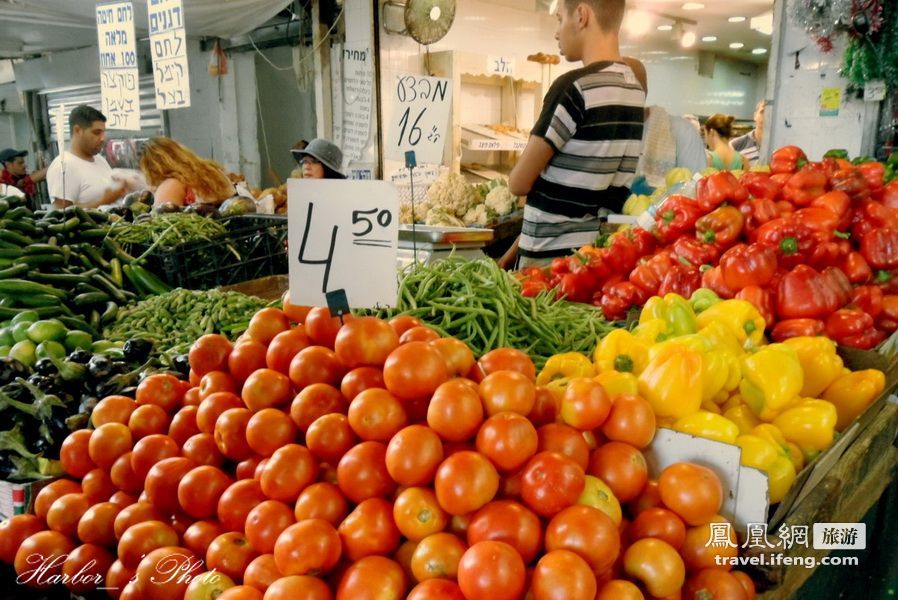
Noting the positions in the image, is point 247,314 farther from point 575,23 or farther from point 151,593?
point 575,23

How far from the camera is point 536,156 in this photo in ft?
10.8

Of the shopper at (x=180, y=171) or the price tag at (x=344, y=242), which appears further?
the shopper at (x=180, y=171)

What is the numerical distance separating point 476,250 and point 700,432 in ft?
9.25

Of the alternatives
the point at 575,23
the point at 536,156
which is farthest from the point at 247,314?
the point at 575,23

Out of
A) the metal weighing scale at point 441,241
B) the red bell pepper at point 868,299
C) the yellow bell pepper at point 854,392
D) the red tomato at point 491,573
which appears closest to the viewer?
the red tomato at point 491,573

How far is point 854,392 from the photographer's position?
6.10ft

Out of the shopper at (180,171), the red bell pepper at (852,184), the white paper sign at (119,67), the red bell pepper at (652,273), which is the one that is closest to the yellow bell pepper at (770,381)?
the red bell pepper at (652,273)

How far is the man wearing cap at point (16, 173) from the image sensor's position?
8719 mm

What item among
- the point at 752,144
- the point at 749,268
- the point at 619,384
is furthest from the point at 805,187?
the point at 752,144

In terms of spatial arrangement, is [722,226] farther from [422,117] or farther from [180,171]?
[180,171]

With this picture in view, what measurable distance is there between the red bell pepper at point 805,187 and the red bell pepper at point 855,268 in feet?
0.97

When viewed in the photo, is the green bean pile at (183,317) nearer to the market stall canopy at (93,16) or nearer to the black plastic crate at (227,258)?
the black plastic crate at (227,258)

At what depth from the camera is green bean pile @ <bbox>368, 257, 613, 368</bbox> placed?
6.40ft

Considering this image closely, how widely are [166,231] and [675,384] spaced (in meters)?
3.24
